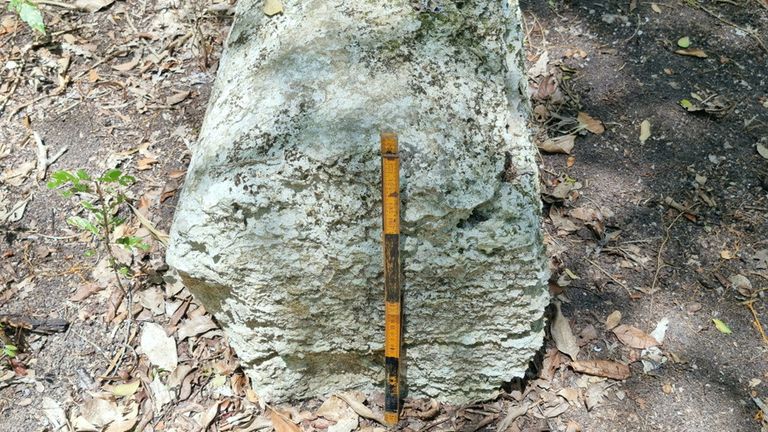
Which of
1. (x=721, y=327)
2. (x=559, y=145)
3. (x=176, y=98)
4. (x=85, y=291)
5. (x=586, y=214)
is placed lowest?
(x=721, y=327)

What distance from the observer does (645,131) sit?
346 cm

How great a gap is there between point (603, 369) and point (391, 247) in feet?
3.92

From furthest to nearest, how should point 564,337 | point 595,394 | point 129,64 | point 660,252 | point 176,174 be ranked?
1. point 129,64
2. point 176,174
3. point 660,252
4. point 564,337
5. point 595,394

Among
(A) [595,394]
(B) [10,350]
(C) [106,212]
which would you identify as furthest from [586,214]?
(B) [10,350]

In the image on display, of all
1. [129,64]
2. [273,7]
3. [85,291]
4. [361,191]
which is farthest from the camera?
[129,64]

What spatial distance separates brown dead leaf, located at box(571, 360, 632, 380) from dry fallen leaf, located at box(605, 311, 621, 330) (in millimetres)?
182

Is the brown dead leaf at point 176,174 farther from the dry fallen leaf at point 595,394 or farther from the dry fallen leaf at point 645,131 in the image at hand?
the dry fallen leaf at point 645,131

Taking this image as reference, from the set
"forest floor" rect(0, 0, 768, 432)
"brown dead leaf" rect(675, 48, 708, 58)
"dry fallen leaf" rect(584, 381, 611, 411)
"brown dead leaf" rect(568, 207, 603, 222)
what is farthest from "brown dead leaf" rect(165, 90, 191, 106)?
"brown dead leaf" rect(675, 48, 708, 58)

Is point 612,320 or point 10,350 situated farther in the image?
point 612,320

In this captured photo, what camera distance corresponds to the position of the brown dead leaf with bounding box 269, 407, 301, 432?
8.17 feet

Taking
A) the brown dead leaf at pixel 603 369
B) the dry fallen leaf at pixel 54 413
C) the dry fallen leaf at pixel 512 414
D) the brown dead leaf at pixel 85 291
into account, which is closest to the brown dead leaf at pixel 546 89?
the brown dead leaf at pixel 603 369

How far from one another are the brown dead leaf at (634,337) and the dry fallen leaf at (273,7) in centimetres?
185

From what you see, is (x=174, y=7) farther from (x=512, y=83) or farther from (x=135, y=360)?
(x=512, y=83)

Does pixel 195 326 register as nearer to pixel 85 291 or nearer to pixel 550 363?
pixel 85 291
